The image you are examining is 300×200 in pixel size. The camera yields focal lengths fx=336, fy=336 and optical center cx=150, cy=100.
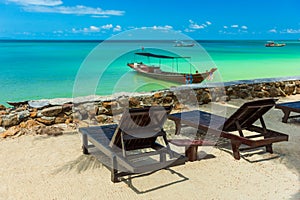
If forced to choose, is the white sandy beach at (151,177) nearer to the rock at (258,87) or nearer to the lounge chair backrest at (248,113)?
the lounge chair backrest at (248,113)

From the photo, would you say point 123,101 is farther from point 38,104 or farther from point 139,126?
point 139,126

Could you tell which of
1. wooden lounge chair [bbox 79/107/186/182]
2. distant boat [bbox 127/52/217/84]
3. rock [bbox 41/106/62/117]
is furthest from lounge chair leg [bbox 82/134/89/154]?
distant boat [bbox 127/52/217/84]

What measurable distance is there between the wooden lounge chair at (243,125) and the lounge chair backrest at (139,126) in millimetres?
1199

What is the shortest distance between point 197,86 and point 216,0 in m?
105

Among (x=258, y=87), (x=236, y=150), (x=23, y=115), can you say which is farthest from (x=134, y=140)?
(x=258, y=87)

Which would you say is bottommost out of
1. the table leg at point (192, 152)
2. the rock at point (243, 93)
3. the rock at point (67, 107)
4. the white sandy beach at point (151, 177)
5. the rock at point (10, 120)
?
the white sandy beach at point (151, 177)

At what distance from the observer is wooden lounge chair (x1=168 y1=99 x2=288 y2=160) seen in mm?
4816

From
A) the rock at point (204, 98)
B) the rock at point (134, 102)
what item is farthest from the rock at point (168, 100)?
the rock at point (204, 98)

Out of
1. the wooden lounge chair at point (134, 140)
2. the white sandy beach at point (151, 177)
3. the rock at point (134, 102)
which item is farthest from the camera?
the rock at point (134, 102)

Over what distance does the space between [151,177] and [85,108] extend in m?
3.15

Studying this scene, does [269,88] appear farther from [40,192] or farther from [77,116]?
[40,192]

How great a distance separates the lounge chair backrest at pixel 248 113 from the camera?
480 centimetres

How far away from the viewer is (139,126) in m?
4.21

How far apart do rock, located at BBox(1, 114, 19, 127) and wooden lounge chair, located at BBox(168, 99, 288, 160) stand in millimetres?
3137
